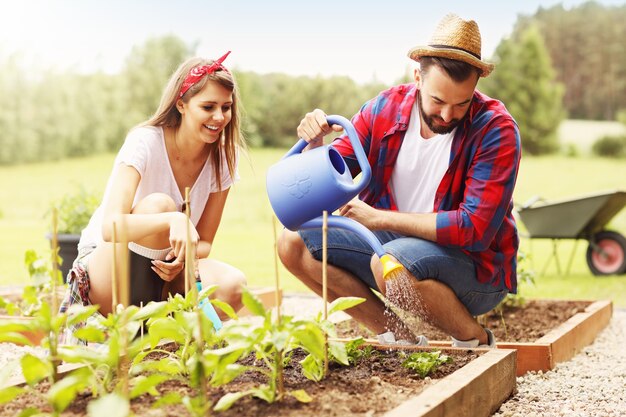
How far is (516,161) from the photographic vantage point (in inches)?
87.7

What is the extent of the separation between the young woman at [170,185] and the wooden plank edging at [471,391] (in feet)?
3.02

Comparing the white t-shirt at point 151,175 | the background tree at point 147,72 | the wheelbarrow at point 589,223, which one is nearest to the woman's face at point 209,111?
the white t-shirt at point 151,175

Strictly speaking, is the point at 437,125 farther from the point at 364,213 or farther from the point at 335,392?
the point at 335,392

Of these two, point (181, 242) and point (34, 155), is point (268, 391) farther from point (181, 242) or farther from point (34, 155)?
point (34, 155)

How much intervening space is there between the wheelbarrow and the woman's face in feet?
11.4

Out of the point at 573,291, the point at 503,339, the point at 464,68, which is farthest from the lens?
the point at 573,291

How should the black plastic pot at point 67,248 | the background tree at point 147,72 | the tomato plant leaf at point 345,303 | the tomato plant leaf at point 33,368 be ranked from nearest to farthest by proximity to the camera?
the tomato plant leaf at point 33,368, the tomato plant leaf at point 345,303, the black plastic pot at point 67,248, the background tree at point 147,72

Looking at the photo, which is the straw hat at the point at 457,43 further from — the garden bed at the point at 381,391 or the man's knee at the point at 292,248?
the garden bed at the point at 381,391

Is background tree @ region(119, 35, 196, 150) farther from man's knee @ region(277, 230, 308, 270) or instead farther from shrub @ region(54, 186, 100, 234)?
man's knee @ region(277, 230, 308, 270)

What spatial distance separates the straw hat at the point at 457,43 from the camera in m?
2.16

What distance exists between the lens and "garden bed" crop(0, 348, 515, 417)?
145 centimetres

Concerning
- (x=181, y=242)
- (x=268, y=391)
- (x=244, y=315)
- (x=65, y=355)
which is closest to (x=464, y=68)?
(x=181, y=242)

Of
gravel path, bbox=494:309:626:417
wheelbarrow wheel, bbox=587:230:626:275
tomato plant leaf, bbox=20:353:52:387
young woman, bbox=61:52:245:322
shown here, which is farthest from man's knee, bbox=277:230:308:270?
wheelbarrow wheel, bbox=587:230:626:275

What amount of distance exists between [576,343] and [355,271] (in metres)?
1.14
